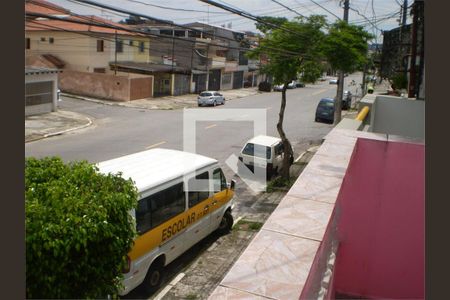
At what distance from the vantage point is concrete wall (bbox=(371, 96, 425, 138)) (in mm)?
10250

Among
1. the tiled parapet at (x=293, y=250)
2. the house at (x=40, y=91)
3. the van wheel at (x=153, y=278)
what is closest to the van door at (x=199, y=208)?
the van wheel at (x=153, y=278)

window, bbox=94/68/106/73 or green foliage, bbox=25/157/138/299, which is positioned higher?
window, bbox=94/68/106/73

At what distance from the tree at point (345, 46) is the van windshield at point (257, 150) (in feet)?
15.5

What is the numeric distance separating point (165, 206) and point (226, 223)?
3.22m

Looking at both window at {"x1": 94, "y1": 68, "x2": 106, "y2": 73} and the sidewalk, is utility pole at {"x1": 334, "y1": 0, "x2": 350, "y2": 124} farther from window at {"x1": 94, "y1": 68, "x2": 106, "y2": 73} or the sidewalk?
window at {"x1": 94, "y1": 68, "x2": 106, "y2": 73}

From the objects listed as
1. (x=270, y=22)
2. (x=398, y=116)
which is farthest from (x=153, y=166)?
(x=270, y=22)

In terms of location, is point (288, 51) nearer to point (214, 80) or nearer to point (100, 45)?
point (100, 45)

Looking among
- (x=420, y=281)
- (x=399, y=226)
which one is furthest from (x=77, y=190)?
(x=420, y=281)

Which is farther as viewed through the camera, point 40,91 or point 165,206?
point 40,91

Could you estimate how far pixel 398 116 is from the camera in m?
10.8

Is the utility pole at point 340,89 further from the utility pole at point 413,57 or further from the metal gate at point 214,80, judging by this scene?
the metal gate at point 214,80

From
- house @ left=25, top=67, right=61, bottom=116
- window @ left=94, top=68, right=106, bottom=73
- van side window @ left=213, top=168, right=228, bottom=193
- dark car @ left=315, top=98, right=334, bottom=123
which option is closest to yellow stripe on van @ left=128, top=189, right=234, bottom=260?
van side window @ left=213, top=168, right=228, bottom=193

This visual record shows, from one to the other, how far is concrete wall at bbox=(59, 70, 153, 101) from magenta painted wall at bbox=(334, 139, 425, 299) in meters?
30.5

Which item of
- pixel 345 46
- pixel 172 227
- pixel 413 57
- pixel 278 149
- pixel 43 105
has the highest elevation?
pixel 345 46
